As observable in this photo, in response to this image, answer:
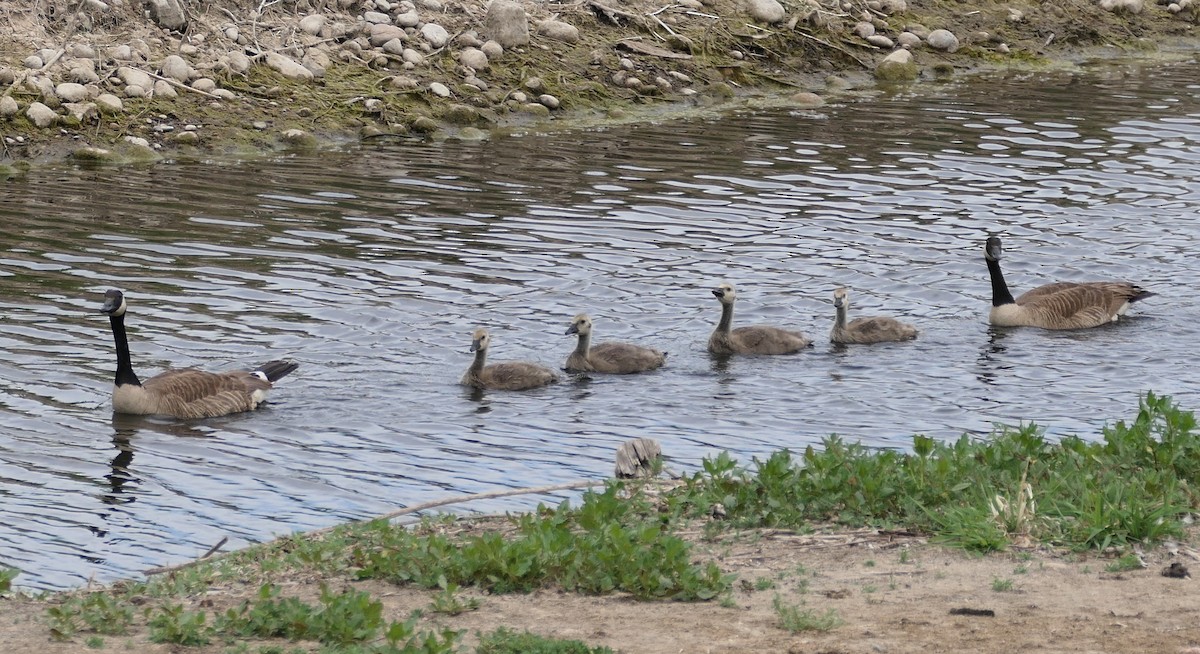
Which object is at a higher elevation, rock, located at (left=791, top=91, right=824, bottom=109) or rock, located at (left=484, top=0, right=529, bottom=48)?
rock, located at (left=484, top=0, right=529, bottom=48)

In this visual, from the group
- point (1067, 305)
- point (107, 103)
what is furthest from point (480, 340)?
point (107, 103)

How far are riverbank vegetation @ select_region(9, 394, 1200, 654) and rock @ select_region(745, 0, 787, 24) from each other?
868 inches

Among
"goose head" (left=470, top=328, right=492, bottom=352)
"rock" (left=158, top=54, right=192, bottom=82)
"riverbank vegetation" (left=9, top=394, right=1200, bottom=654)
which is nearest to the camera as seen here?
"riverbank vegetation" (left=9, top=394, right=1200, bottom=654)

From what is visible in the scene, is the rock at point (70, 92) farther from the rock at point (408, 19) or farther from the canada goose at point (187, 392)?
the canada goose at point (187, 392)

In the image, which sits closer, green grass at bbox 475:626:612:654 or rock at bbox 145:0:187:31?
green grass at bbox 475:626:612:654

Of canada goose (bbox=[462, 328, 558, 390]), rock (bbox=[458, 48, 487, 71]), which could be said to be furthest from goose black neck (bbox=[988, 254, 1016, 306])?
rock (bbox=[458, 48, 487, 71])

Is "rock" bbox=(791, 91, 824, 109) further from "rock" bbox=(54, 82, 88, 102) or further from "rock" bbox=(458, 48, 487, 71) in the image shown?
"rock" bbox=(54, 82, 88, 102)

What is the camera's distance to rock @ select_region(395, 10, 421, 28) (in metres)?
28.0

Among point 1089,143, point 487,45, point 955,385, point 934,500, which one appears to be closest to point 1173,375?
point 955,385

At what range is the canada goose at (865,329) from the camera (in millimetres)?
15484

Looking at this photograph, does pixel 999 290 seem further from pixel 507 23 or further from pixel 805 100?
pixel 507 23

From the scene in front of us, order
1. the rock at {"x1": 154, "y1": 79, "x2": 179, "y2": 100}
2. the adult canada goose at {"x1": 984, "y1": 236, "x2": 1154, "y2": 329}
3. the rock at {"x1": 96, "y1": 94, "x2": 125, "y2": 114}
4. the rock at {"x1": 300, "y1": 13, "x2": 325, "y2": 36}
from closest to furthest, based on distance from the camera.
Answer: the adult canada goose at {"x1": 984, "y1": 236, "x2": 1154, "y2": 329} < the rock at {"x1": 96, "y1": 94, "x2": 125, "y2": 114} < the rock at {"x1": 154, "y1": 79, "x2": 179, "y2": 100} < the rock at {"x1": 300, "y1": 13, "x2": 325, "y2": 36}

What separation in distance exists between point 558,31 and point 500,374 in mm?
15484

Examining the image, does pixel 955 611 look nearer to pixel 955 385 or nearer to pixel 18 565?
pixel 18 565
